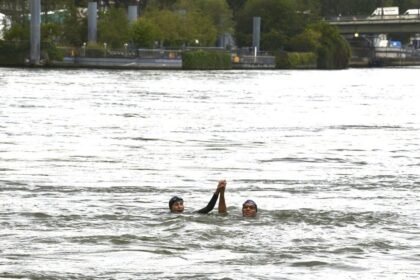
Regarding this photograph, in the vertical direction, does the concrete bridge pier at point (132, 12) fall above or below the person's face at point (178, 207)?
above

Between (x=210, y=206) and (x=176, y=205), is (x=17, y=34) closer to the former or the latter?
(x=176, y=205)

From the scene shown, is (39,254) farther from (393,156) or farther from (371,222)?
(393,156)

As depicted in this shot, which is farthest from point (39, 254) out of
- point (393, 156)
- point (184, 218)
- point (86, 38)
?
point (86, 38)

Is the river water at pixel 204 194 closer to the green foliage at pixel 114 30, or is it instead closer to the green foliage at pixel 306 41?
the green foliage at pixel 114 30

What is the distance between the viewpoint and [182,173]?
35.8 m

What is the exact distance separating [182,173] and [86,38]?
119812mm

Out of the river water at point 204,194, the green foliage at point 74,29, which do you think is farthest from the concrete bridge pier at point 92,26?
the river water at point 204,194

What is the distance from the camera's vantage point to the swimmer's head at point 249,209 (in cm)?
2758

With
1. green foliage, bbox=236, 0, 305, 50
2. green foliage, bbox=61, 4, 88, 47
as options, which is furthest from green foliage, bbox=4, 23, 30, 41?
green foliage, bbox=236, 0, 305, 50

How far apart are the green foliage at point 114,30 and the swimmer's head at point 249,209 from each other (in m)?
124

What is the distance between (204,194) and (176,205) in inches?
138

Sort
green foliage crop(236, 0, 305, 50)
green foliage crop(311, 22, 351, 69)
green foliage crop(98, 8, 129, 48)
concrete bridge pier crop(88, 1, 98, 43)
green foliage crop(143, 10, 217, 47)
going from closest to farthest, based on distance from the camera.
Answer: concrete bridge pier crop(88, 1, 98, 43) → green foliage crop(98, 8, 129, 48) → green foliage crop(143, 10, 217, 47) → green foliage crop(236, 0, 305, 50) → green foliage crop(311, 22, 351, 69)

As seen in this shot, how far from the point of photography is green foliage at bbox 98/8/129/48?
151 meters

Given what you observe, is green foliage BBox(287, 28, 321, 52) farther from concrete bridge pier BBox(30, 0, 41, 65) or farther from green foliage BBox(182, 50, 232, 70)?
A: concrete bridge pier BBox(30, 0, 41, 65)
